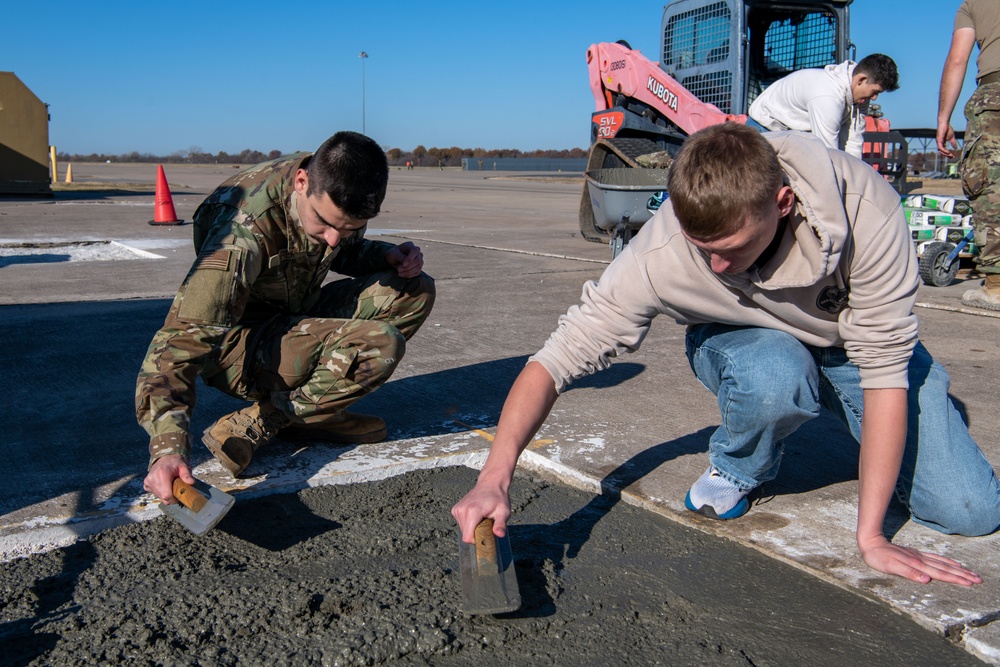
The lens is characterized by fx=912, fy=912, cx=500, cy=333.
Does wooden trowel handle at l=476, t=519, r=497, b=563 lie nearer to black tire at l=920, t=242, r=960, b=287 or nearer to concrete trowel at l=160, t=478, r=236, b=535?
concrete trowel at l=160, t=478, r=236, b=535

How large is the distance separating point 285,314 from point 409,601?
131 cm

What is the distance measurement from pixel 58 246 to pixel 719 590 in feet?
24.7

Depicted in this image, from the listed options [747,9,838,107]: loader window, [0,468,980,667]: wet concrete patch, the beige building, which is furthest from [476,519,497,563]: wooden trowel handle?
the beige building

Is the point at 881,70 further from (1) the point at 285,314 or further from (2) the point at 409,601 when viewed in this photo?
(2) the point at 409,601

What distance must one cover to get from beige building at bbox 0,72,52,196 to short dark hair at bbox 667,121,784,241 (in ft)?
53.7

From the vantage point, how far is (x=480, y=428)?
10.8ft

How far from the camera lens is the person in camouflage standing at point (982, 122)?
559cm

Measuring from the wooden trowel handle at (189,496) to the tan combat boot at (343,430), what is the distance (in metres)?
0.94

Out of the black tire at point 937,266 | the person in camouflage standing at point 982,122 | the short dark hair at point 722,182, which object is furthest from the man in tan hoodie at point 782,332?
the black tire at point 937,266

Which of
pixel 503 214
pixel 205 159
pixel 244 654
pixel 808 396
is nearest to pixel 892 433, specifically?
pixel 808 396

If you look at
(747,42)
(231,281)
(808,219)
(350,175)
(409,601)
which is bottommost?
(409,601)

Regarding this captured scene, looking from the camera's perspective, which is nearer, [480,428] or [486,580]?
[486,580]

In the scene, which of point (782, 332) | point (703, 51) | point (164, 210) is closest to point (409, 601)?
point (782, 332)

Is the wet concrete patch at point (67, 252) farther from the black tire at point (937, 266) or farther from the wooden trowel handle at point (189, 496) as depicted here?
the black tire at point (937, 266)
